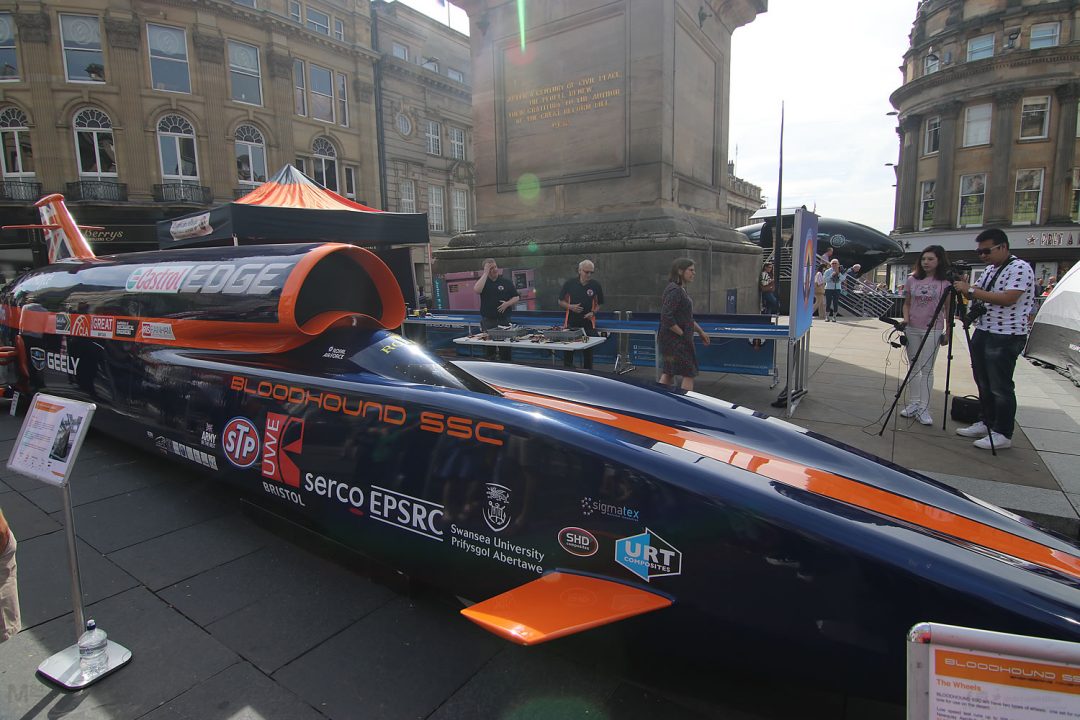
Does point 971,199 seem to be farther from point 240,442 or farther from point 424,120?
point 240,442

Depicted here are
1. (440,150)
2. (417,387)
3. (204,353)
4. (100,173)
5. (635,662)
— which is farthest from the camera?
(440,150)

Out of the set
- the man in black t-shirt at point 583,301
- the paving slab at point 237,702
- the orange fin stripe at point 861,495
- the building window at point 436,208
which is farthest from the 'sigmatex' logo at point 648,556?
the building window at point 436,208

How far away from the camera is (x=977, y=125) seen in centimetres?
3025

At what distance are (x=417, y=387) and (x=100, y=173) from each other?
1090 inches

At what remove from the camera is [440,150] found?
3525 centimetres

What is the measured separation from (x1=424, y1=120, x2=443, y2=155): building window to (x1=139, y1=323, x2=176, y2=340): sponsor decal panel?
33.0 m

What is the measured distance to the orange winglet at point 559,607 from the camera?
65.8 inches

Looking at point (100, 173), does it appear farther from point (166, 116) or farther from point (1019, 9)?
point (1019, 9)

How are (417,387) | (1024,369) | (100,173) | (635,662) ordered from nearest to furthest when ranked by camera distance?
1. (635,662)
2. (417,387)
3. (1024,369)
4. (100,173)

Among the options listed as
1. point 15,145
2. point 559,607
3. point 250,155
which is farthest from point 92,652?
point 15,145

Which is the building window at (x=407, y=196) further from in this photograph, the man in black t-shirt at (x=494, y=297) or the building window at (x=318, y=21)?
the man in black t-shirt at (x=494, y=297)

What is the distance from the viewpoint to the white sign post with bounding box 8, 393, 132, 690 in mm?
2148

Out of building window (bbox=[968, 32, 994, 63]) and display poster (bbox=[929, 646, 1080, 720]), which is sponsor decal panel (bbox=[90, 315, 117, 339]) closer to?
display poster (bbox=[929, 646, 1080, 720])

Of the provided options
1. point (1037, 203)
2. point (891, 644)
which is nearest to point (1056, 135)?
point (1037, 203)
